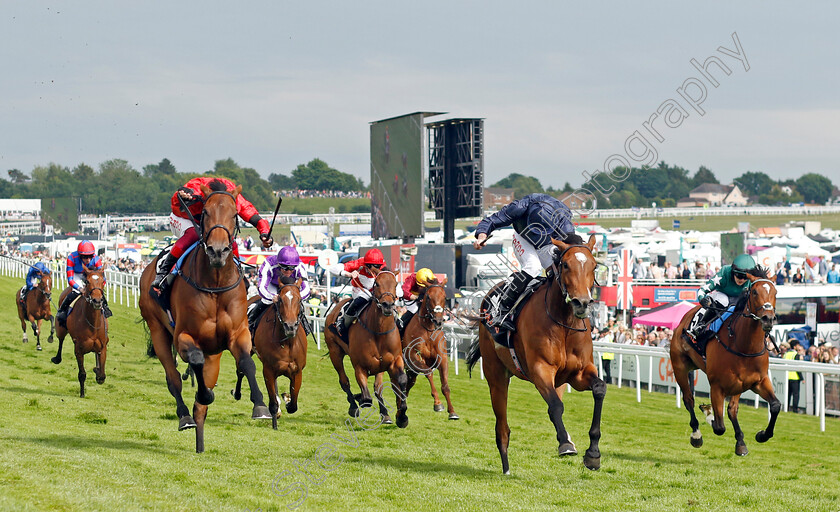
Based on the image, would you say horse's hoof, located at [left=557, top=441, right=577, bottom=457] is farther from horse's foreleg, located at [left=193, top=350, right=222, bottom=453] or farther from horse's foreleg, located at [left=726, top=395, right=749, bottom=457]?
horse's foreleg, located at [left=726, top=395, right=749, bottom=457]

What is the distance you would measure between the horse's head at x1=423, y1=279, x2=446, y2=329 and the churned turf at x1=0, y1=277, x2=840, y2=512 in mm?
1332

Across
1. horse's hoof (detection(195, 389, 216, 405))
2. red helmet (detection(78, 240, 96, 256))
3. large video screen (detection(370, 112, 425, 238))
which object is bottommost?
horse's hoof (detection(195, 389, 216, 405))

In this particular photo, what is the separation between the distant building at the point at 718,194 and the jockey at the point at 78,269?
15807 cm

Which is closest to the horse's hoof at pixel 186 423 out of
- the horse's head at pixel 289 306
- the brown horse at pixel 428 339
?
the horse's head at pixel 289 306

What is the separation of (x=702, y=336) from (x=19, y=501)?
707 cm

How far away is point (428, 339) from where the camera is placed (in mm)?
12766

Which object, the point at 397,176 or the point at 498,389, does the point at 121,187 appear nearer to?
the point at 397,176

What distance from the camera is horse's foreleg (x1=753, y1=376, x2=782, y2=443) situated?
→ 30.7ft

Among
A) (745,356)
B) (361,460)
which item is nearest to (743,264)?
(745,356)

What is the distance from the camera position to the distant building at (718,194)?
542ft

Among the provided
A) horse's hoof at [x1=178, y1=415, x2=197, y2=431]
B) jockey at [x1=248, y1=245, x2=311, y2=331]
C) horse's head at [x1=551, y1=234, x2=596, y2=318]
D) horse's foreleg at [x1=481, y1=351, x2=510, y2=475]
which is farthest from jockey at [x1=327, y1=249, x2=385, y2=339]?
horse's head at [x1=551, y1=234, x2=596, y2=318]

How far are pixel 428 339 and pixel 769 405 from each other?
4729 mm

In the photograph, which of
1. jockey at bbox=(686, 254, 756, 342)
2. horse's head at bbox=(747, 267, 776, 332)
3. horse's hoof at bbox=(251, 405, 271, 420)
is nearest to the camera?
horse's hoof at bbox=(251, 405, 271, 420)

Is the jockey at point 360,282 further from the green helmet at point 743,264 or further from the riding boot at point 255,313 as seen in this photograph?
the green helmet at point 743,264
